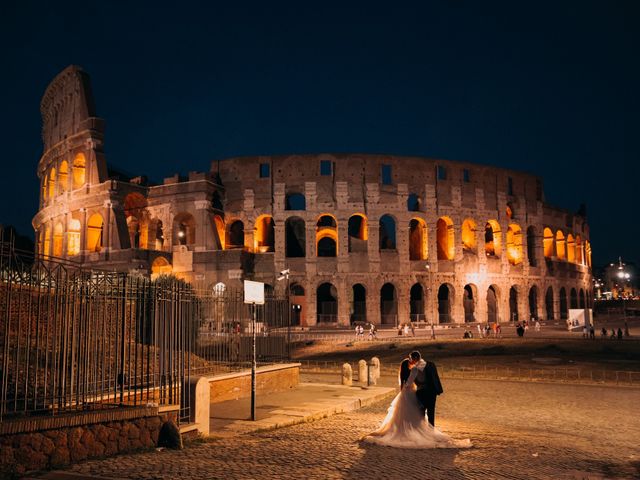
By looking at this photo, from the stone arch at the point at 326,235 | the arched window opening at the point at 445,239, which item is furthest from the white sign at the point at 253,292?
the arched window opening at the point at 445,239

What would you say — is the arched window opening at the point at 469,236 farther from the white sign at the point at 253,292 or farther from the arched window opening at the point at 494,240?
the white sign at the point at 253,292

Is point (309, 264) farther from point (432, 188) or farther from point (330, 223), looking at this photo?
point (432, 188)

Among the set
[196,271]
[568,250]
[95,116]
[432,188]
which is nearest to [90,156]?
[95,116]

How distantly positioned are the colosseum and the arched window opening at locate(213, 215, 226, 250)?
10 cm

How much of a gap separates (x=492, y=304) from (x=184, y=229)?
25240mm

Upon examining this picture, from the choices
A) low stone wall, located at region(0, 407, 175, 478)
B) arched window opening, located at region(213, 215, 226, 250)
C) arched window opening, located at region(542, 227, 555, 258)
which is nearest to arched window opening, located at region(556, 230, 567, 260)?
arched window opening, located at region(542, 227, 555, 258)

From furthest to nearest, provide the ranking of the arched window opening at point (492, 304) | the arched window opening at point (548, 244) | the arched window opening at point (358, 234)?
1. the arched window opening at point (548, 244)
2. the arched window opening at point (492, 304)
3. the arched window opening at point (358, 234)

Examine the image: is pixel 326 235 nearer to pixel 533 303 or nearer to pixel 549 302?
pixel 533 303

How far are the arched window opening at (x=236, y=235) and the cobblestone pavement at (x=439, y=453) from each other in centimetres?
3174

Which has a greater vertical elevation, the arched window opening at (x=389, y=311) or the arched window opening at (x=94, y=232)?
the arched window opening at (x=94, y=232)

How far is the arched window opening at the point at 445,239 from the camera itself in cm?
4112

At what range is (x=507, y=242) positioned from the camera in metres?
45.4

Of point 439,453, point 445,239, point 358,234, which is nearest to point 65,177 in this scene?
point 358,234

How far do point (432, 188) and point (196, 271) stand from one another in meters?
17.6
